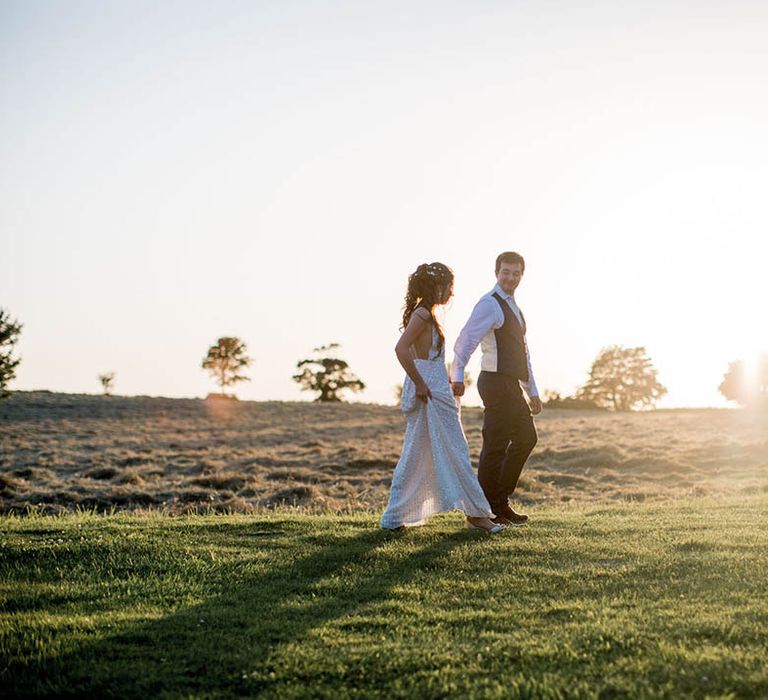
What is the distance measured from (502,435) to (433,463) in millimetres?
912

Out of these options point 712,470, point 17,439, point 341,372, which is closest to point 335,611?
point 712,470

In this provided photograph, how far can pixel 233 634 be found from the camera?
17.2 feet

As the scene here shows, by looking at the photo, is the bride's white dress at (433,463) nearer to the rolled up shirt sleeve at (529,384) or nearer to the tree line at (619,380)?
the rolled up shirt sleeve at (529,384)

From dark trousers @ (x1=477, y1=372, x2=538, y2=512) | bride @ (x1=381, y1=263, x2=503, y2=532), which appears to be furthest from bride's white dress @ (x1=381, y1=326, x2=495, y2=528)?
dark trousers @ (x1=477, y1=372, x2=538, y2=512)

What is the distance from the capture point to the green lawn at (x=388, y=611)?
4355 mm

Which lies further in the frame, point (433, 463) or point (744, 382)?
point (744, 382)

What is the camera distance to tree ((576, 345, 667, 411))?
86875 mm

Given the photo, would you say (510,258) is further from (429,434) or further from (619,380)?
(619,380)

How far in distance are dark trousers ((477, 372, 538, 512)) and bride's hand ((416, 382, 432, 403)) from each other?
32.0 inches

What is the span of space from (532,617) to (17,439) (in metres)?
36.2

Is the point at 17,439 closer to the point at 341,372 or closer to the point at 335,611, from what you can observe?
the point at 335,611

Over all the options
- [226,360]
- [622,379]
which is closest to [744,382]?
[622,379]

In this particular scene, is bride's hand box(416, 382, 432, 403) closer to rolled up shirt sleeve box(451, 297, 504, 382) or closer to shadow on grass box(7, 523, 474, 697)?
rolled up shirt sleeve box(451, 297, 504, 382)

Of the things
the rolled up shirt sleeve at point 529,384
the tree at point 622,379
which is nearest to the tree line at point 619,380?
the tree at point 622,379
